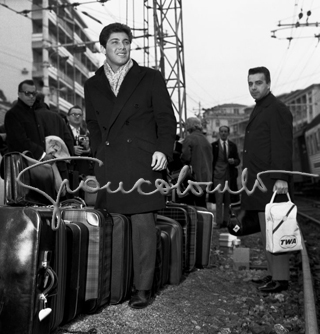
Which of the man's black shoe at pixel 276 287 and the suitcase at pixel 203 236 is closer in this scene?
the man's black shoe at pixel 276 287

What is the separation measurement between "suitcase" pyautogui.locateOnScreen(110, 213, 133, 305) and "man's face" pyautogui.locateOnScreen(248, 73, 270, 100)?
1.83 metres

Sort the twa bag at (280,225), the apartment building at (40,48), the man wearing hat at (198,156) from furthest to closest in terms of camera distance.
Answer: the apartment building at (40,48) < the man wearing hat at (198,156) < the twa bag at (280,225)

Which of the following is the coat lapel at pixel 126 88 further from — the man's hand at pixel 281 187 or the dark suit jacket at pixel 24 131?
the dark suit jacket at pixel 24 131

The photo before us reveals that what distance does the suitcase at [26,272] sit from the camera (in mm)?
2545

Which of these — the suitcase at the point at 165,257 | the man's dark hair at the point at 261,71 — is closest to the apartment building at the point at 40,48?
the man's dark hair at the point at 261,71

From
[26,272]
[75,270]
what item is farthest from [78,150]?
[26,272]

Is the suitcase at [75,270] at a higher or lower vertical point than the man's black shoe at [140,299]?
higher

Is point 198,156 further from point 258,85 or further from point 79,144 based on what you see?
point 258,85

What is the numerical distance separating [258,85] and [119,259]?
208 centimetres

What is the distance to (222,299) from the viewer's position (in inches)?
173

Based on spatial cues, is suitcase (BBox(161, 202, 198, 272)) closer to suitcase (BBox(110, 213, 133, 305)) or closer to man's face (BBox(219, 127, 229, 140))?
suitcase (BBox(110, 213, 133, 305))

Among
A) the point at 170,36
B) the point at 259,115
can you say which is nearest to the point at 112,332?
the point at 259,115

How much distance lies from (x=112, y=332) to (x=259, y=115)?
242 cm

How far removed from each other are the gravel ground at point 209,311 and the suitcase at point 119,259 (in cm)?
10
